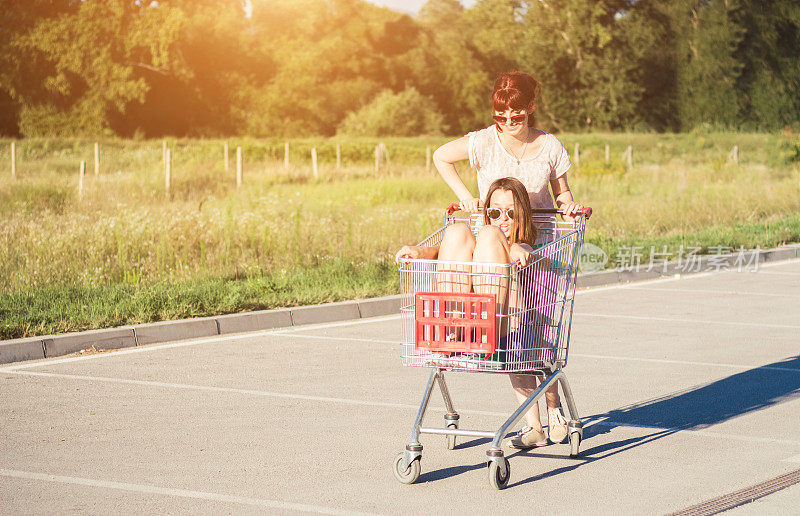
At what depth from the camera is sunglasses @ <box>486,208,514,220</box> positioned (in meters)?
5.57

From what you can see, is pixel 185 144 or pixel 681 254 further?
pixel 185 144

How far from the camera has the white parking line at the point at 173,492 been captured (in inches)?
194

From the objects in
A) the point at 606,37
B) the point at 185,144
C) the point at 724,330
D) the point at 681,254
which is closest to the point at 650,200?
the point at 681,254

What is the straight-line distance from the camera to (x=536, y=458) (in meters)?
5.87

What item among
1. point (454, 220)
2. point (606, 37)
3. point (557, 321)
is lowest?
point (557, 321)

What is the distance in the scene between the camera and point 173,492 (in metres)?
5.18

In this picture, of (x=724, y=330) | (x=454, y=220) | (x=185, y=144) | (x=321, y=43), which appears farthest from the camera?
(x=321, y=43)

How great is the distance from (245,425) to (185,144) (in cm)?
5500

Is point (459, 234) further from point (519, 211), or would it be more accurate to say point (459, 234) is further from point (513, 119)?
point (513, 119)

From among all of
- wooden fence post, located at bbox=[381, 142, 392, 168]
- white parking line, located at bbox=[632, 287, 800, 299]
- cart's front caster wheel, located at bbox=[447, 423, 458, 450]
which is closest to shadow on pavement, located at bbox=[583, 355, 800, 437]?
cart's front caster wheel, located at bbox=[447, 423, 458, 450]

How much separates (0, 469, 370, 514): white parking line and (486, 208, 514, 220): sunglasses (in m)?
1.68

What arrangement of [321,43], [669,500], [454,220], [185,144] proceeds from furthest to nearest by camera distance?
[321,43] → [185,144] → [454,220] → [669,500]

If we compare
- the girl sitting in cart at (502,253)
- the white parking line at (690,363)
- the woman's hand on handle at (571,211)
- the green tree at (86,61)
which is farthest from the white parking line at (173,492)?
the green tree at (86,61)

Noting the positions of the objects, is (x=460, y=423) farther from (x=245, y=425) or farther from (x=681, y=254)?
(x=681, y=254)
